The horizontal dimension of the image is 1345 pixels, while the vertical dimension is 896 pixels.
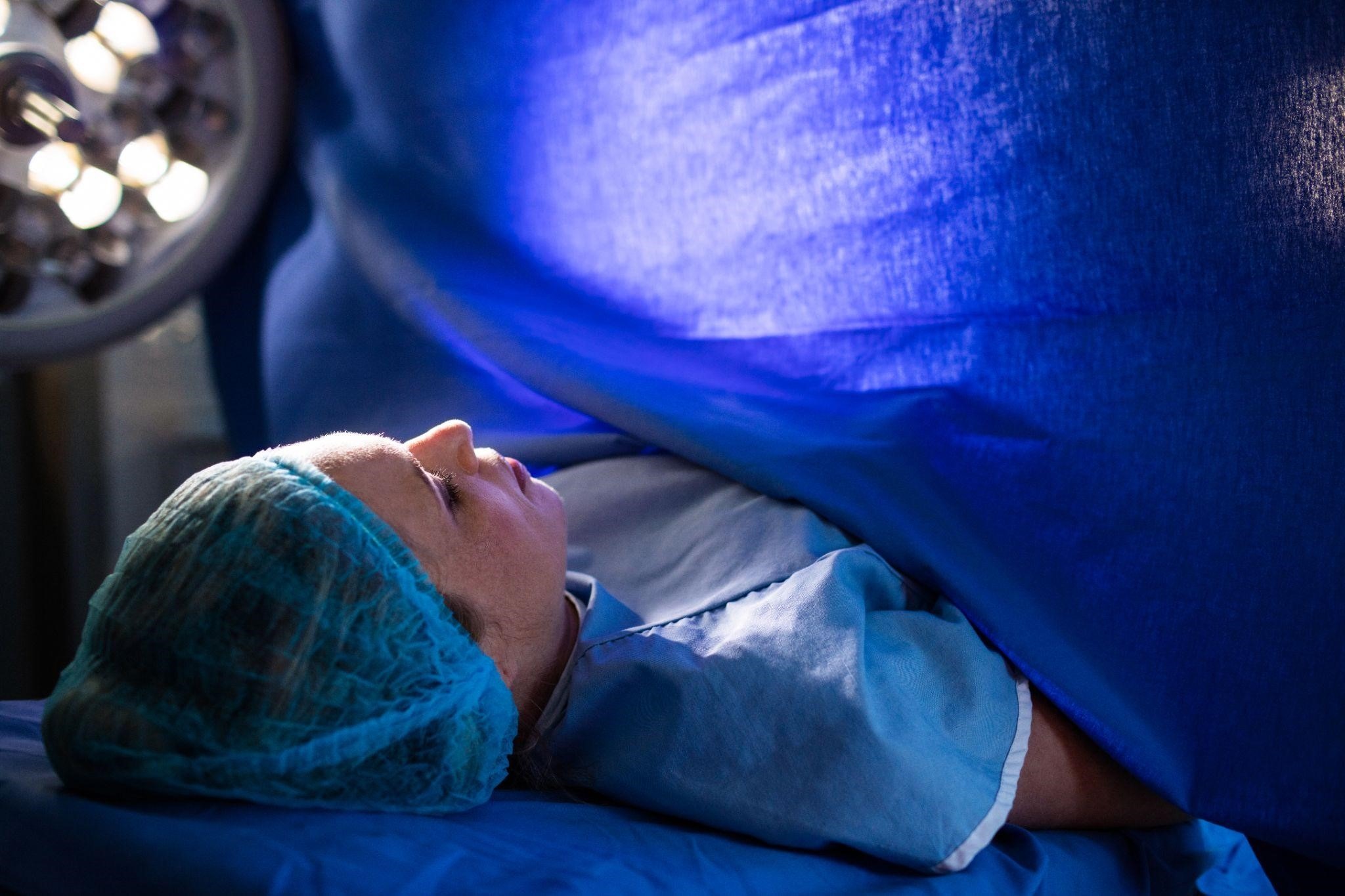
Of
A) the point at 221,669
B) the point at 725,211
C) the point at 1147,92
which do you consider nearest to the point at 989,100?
the point at 1147,92

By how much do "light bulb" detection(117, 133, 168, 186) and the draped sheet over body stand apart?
0.26 meters

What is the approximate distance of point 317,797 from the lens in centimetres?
69

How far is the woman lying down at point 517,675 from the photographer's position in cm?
65

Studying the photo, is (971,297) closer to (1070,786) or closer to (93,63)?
(1070,786)

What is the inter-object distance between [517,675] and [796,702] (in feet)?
0.78

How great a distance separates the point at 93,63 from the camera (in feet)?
Result: 3.95

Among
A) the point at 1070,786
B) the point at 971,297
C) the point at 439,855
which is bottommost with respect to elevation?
the point at 1070,786

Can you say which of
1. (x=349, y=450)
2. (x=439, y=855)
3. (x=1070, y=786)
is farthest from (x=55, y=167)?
(x=1070, y=786)

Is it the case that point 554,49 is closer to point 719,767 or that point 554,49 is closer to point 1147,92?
point 1147,92

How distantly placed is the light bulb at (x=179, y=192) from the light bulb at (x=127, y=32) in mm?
136

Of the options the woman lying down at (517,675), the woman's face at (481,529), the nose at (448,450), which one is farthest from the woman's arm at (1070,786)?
the nose at (448,450)

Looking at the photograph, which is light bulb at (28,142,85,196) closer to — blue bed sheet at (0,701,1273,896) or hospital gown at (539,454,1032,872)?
blue bed sheet at (0,701,1273,896)

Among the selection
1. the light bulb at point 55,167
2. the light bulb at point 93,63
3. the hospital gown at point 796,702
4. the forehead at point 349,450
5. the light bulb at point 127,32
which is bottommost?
the hospital gown at point 796,702

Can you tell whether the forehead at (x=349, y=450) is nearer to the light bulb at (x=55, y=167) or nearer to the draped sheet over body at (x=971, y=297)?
the draped sheet over body at (x=971, y=297)
